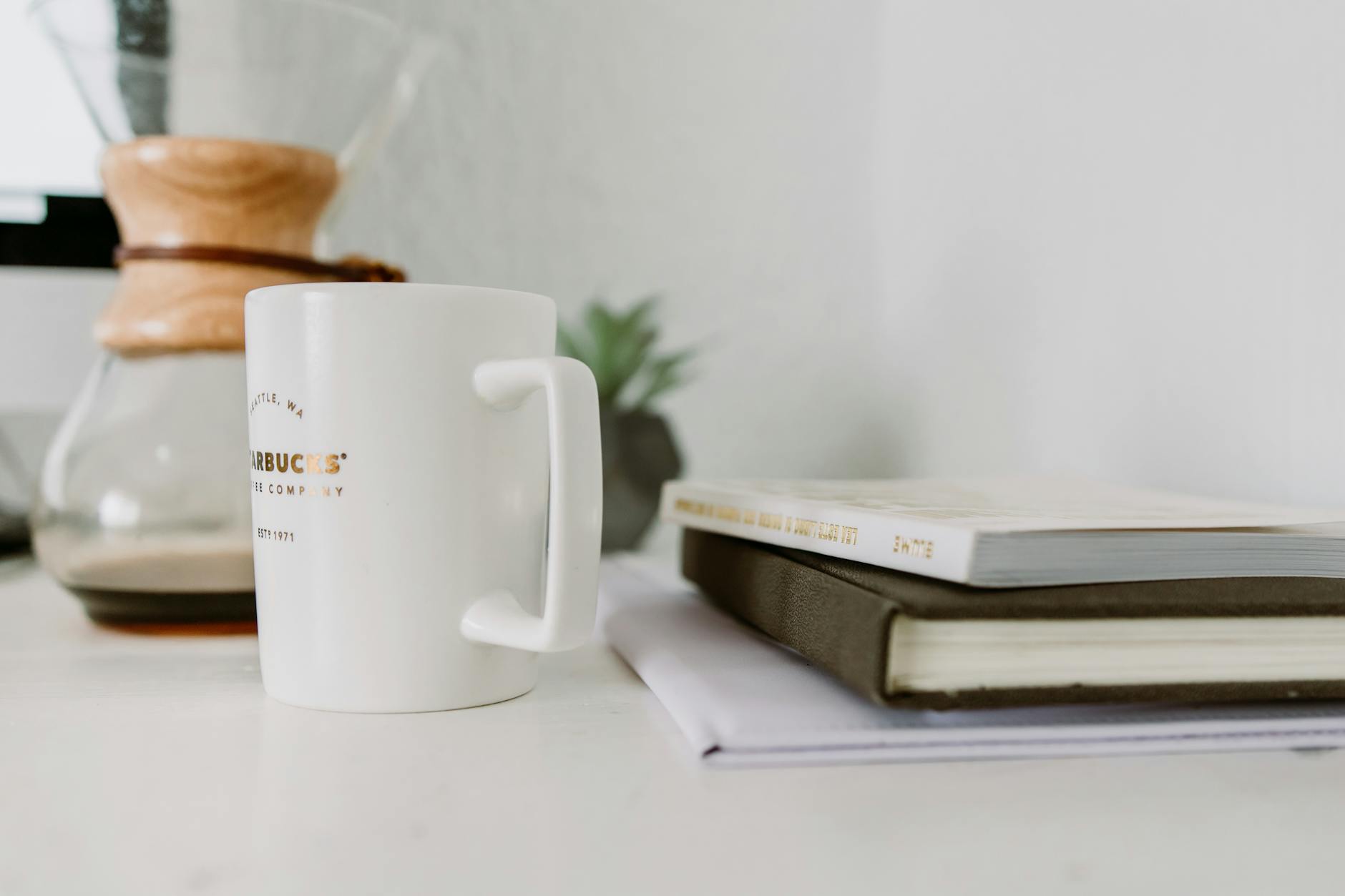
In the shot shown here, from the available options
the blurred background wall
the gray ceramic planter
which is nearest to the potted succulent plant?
the gray ceramic planter

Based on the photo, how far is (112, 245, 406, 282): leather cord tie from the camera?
480 millimetres

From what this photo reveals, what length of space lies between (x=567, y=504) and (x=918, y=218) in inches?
25.9

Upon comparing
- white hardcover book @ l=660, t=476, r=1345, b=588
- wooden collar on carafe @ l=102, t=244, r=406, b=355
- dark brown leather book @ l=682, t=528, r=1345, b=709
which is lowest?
dark brown leather book @ l=682, t=528, r=1345, b=709

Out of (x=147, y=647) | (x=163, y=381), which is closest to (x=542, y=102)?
(x=163, y=381)

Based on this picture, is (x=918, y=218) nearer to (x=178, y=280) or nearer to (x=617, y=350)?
(x=617, y=350)

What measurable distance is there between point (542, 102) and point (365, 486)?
73 centimetres

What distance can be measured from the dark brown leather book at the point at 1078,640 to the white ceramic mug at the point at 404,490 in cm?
9

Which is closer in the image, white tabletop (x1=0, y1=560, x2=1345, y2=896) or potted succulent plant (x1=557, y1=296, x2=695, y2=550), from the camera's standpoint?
white tabletop (x1=0, y1=560, x2=1345, y2=896)

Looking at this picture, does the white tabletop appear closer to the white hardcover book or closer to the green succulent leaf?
the white hardcover book

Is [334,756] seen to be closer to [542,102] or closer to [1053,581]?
[1053,581]

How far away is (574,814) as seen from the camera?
27 cm

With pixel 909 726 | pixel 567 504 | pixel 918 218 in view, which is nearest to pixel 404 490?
pixel 567 504

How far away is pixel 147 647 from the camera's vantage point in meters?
0.46

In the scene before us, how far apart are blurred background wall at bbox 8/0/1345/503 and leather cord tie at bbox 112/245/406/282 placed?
413mm
